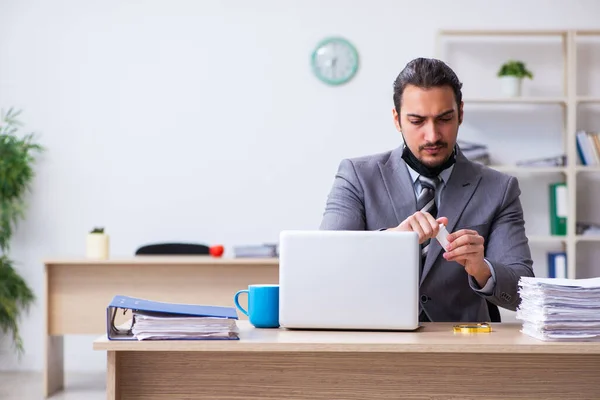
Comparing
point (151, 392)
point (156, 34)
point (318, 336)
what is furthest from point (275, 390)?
point (156, 34)

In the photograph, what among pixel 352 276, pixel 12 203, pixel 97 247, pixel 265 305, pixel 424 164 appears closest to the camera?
pixel 352 276

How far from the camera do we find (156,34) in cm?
549

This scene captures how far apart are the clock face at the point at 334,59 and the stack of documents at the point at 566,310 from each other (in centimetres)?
381

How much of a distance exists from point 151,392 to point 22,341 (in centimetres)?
404

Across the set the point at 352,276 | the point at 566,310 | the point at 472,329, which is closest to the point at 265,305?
the point at 352,276

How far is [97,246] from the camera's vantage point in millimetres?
4605

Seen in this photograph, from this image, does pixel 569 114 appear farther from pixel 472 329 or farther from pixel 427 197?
pixel 472 329

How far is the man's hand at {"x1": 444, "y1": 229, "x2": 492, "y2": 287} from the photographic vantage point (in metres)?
1.95

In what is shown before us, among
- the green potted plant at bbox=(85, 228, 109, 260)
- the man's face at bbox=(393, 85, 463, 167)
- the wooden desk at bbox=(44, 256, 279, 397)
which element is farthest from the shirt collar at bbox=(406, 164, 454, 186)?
the green potted plant at bbox=(85, 228, 109, 260)

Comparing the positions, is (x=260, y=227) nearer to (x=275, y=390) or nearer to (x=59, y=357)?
(x=59, y=357)

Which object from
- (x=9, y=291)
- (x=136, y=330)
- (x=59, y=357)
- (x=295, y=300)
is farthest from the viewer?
(x=9, y=291)

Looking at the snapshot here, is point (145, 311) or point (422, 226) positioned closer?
point (145, 311)

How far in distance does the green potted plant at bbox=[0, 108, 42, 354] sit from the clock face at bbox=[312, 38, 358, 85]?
6.08 ft

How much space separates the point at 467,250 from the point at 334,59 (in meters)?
3.62
